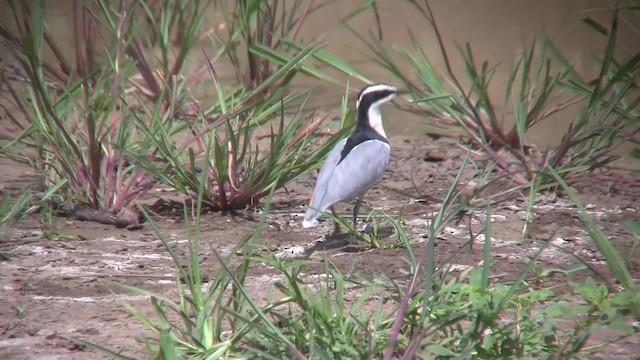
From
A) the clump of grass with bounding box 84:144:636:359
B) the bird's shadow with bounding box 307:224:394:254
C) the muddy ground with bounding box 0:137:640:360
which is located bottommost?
the bird's shadow with bounding box 307:224:394:254

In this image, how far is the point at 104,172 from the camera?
4.06 meters

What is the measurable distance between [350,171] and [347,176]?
3 cm

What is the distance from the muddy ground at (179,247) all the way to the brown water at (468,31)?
1765mm

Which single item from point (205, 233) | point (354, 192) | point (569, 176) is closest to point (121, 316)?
point (205, 233)

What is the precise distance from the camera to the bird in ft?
13.9

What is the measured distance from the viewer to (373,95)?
4977 mm

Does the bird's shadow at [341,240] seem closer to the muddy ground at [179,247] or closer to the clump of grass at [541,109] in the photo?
the muddy ground at [179,247]

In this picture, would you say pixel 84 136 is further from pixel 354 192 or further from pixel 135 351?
pixel 135 351

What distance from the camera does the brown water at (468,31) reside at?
6.27 meters

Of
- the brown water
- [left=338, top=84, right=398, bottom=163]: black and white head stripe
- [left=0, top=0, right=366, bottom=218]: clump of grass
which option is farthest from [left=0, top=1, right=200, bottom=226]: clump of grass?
the brown water

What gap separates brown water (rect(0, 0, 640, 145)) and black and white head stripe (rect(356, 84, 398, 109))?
901mm

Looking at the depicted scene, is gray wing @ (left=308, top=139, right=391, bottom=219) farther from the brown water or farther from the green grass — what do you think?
the brown water

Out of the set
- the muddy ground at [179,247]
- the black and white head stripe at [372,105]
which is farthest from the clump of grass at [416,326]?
the black and white head stripe at [372,105]

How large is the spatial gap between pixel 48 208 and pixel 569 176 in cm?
207
